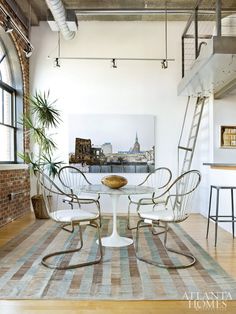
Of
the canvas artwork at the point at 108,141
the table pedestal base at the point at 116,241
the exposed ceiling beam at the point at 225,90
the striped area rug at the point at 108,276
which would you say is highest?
the exposed ceiling beam at the point at 225,90

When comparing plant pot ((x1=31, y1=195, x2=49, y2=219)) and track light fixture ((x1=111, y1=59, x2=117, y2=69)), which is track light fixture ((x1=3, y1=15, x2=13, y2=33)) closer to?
track light fixture ((x1=111, y1=59, x2=117, y2=69))

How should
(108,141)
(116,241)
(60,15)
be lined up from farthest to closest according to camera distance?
1. (108,141)
2. (60,15)
3. (116,241)

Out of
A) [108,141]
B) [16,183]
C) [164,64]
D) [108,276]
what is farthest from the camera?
[108,141]

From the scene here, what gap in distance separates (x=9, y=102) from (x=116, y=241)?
137 inches

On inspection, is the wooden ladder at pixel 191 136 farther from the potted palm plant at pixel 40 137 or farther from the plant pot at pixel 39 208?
the plant pot at pixel 39 208

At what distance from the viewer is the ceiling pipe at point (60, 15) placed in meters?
4.37

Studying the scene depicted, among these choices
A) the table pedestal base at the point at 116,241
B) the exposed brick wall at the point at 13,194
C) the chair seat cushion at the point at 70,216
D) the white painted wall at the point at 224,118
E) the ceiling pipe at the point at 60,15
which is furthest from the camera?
the white painted wall at the point at 224,118

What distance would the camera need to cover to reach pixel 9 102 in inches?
230

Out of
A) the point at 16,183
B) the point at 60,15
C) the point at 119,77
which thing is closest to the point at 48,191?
the point at 16,183

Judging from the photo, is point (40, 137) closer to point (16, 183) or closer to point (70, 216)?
point (16, 183)

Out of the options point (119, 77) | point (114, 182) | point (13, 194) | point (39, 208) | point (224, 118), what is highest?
point (119, 77)

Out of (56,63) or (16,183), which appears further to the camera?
(56,63)

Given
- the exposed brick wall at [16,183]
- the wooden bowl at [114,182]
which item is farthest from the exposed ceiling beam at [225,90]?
the exposed brick wall at [16,183]

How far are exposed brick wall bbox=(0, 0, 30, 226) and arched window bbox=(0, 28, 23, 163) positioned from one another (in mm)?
109
